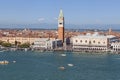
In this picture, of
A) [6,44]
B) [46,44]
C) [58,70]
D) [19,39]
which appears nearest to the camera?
[58,70]

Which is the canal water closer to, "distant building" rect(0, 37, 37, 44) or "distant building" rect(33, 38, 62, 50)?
"distant building" rect(33, 38, 62, 50)

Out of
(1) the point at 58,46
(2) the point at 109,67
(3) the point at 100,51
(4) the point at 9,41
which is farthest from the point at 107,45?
(2) the point at 109,67

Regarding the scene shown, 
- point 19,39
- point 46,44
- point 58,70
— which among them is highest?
point 19,39

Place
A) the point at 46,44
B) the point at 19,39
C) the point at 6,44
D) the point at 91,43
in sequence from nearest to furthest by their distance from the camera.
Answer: the point at 91,43 → the point at 46,44 → the point at 6,44 → the point at 19,39

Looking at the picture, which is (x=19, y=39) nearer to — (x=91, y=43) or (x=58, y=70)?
(x=91, y=43)

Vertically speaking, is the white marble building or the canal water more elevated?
the white marble building

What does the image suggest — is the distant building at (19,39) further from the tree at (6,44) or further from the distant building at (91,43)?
the distant building at (91,43)

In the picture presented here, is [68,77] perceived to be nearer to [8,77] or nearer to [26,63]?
[8,77]

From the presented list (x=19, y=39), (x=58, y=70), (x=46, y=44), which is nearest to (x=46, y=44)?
(x=46, y=44)

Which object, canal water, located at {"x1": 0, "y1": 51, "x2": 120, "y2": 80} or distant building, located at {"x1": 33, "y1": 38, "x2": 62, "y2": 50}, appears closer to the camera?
canal water, located at {"x1": 0, "y1": 51, "x2": 120, "y2": 80}

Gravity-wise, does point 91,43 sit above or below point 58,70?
above

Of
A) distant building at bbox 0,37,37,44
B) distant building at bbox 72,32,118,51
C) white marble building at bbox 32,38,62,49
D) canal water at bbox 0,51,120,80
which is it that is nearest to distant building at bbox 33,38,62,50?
white marble building at bbox 32,38,62,49

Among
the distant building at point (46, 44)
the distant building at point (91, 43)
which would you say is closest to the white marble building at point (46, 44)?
the distant building at point (46, 44)
